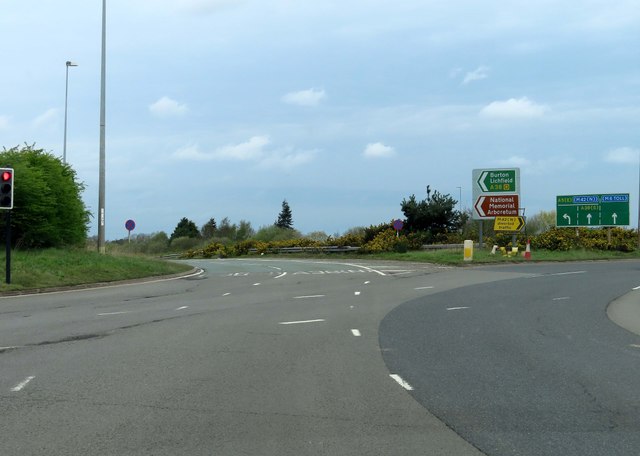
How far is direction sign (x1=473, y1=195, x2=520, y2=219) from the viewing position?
41.8 metres

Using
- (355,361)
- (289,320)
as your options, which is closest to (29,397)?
(355,361)

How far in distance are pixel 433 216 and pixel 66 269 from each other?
3835cm

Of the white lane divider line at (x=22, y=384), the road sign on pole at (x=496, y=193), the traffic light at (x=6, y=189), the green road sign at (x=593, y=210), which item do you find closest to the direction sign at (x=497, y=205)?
the road sign on pole at (x=496, y=193)

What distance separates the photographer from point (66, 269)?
2511cm

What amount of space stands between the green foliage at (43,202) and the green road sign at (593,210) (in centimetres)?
3073

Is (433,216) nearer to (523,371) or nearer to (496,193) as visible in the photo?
(496,193)

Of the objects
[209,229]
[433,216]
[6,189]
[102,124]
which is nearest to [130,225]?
[102,124]

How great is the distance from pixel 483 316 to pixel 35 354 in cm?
927

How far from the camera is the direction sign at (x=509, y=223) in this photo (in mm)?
41312

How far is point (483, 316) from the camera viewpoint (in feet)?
48.5

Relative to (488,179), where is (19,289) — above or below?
below

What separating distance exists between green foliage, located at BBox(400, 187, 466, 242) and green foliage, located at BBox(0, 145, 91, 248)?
3303 centimetres

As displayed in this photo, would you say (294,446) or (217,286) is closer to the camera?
(294,446)

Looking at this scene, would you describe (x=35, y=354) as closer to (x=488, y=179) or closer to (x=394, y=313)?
(x=394, y=313)
